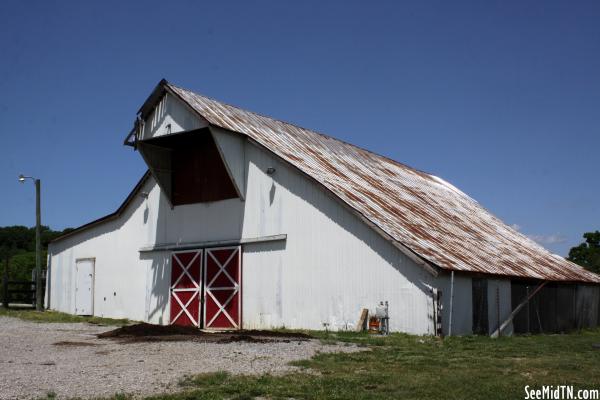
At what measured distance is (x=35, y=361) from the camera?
12.6m

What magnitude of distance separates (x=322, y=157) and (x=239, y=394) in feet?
62.6

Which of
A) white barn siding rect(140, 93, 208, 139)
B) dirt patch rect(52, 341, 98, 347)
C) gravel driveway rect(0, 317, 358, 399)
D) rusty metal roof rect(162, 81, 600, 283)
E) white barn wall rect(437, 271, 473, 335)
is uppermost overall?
white barn siding rect(140, 93, 208, 139)

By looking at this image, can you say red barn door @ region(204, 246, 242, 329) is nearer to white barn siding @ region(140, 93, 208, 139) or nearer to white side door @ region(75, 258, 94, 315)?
white barn siding @ region(140, 93, 208, 139)

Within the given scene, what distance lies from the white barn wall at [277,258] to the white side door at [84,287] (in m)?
0.38

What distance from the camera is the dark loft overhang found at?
25.0 meters

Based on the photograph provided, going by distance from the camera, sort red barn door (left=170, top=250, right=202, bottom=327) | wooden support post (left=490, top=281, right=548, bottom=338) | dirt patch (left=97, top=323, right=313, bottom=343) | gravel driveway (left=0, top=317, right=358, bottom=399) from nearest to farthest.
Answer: gravel driveway (left=0, top=317, right=358, bottom=399) < dirt patch (left=97, top=323, right=313, bottom=343) < wooden support post (left=490, top=281, right=548, bottom=338) < red barn door (left=170, top=250, right=202, bottom=327)

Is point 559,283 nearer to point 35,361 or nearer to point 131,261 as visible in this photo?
point 131,261

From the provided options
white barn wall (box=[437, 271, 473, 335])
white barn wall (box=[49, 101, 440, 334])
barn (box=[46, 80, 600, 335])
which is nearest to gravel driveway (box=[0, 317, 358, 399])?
white barn wall (box=[49, 101, 440, 334])

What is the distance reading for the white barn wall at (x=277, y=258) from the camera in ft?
65.2

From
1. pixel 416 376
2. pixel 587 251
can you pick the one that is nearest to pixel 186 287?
pixel 416 376

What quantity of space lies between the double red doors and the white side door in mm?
5459

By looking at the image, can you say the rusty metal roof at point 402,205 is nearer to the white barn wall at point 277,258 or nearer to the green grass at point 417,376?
the white barn wall at point 277,258

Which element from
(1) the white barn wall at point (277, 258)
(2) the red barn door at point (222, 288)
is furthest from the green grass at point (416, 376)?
(2) the red barn door at point (222, 288)

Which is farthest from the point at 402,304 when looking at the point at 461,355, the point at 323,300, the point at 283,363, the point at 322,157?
the point at 322,157
